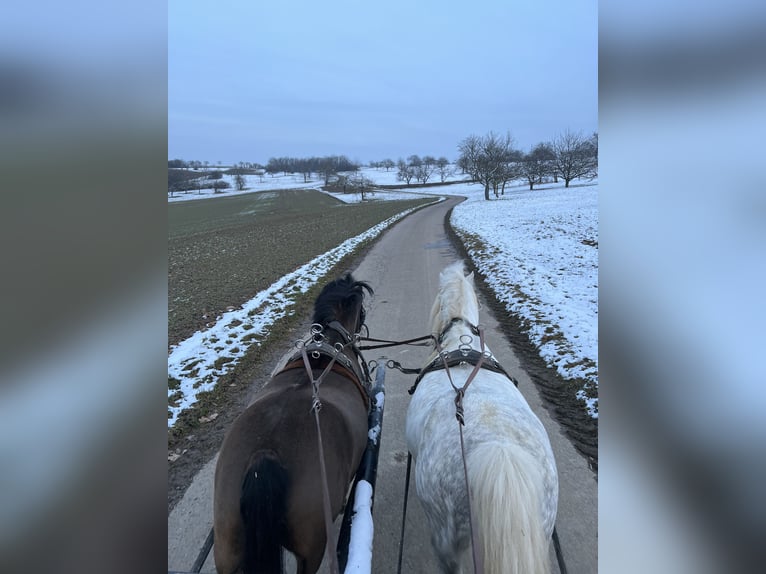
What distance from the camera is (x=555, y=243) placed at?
15.2 meters

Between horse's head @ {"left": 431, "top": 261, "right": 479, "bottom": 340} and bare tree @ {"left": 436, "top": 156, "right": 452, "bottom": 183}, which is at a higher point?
bare tree @ {"left": 436, "top": 156, "right": 452, "bottom": 183}

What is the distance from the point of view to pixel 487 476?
1881 millimetres

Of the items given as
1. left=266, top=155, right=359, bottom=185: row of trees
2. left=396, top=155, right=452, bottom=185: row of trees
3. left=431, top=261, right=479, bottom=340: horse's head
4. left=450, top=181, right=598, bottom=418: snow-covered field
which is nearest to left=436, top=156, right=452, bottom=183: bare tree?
left=396, top=155, right=452, bottom=185: row of trees

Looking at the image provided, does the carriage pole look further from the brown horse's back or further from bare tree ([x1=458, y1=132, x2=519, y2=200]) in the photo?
bare tree ([x1=458, y1=132, x2=519, y2=200])

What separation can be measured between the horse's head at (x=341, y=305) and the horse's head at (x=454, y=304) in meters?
0.69

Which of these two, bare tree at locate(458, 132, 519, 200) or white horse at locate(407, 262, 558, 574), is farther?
bare tree at locate(458, 132, 519, 200)

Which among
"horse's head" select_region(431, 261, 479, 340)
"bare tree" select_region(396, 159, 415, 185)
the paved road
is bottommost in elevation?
the paved road

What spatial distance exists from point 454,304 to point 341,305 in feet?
3.48

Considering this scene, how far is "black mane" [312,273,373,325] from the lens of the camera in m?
Result: 3.73

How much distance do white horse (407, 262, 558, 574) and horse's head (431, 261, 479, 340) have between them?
906 millimetres
